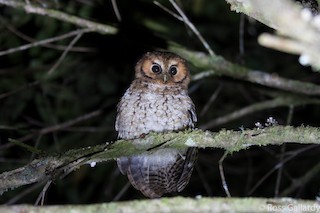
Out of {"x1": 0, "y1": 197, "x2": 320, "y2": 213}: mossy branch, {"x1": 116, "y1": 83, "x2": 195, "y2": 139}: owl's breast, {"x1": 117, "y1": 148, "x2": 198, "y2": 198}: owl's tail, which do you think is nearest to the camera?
{"x1": 0, "y1": 197, "x2": 320, "y2": 213}: mossy branch

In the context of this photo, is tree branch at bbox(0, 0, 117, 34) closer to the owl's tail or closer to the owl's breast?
the owl's breast

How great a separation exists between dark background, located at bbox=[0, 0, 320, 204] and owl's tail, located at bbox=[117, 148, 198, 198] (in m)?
1.34

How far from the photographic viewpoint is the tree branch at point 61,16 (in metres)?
3.62

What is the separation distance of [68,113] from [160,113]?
7.68 feet

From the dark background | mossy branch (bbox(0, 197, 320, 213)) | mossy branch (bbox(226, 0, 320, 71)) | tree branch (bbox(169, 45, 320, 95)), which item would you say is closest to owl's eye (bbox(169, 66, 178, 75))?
tree branch (bbox(169, 45, 320, 95))

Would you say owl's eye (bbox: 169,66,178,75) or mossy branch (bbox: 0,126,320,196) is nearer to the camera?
mossy branch (bbox: 0,126,320,196)

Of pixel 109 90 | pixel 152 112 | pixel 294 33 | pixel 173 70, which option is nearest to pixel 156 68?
pixel 173 70

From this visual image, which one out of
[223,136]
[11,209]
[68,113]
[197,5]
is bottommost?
[68,113]

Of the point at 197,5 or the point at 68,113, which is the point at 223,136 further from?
the point at 68,113

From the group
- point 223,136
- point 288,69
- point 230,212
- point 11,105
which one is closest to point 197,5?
point 288,69

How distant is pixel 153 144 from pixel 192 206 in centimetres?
85

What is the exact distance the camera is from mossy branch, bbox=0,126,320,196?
2.04m

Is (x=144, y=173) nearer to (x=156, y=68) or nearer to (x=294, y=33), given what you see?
(x=156, y=68)

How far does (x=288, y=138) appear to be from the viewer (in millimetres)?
2031
